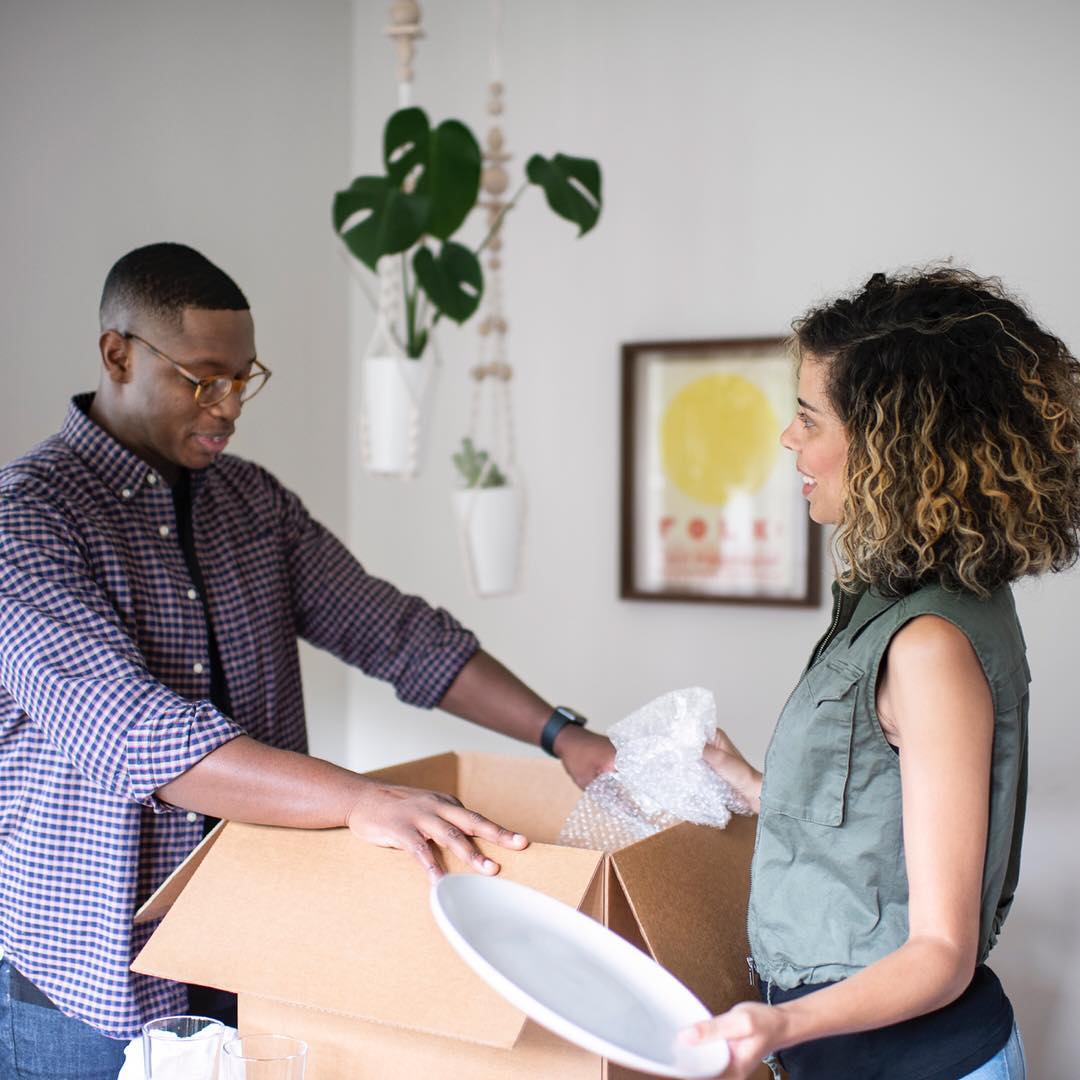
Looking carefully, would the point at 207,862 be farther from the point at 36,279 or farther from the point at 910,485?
the point at 36,279

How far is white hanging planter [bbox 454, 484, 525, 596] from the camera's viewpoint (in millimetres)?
2113

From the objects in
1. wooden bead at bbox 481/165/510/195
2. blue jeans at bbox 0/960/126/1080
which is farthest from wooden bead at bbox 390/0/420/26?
blue jeans at bbox 0/960/126/1080

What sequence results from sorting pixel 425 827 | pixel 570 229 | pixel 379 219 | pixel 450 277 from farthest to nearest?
pixel 570 229 → pixel 450 277 → pixel 379 219 → pixel 425 827

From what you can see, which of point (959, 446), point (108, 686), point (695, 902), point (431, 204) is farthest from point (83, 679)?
point (431, 204)

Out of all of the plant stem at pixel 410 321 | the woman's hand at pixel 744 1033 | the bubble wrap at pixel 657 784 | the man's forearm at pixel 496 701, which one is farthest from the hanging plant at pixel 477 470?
the woman's hand at pixel 744 1033

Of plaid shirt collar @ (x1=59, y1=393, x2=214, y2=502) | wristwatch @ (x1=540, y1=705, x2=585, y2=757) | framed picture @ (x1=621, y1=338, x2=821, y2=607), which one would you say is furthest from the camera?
framed picture @ (x1=621, y1=338, x2=821, y2=607)

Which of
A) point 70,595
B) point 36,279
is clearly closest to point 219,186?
point 36,279

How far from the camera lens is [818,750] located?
0.97 meters

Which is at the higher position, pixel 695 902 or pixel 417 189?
pixel 417 189

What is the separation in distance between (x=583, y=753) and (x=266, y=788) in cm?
54

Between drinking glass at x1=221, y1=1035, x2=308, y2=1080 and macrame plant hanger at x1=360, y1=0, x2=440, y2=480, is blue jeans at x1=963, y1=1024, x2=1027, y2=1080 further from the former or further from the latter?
macrame plant hanger at x1=360, y1=0, x2=440, y2=480

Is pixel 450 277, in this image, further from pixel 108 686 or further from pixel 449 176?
pixel 108 686

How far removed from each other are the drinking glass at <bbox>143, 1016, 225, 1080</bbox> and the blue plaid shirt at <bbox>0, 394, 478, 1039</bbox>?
0.23 meters

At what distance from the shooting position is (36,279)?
193 cm
